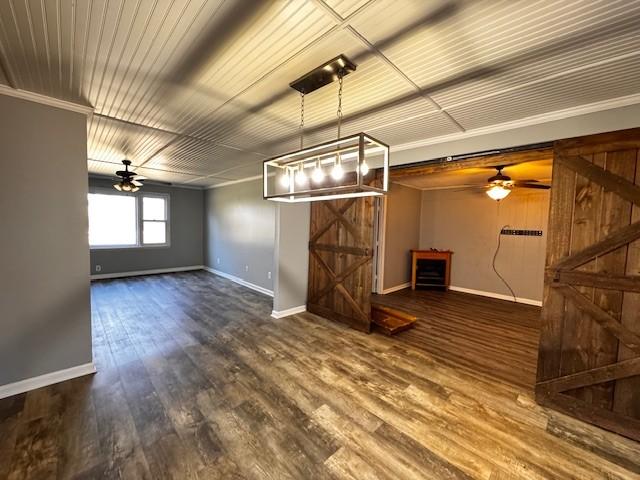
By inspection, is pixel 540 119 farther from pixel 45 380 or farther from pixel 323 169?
pixel 45 380

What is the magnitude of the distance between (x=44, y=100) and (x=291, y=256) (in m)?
3.42

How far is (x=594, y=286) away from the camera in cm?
214

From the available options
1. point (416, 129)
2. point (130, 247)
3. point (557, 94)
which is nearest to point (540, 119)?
point (557, 94)

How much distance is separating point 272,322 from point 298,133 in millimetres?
2905

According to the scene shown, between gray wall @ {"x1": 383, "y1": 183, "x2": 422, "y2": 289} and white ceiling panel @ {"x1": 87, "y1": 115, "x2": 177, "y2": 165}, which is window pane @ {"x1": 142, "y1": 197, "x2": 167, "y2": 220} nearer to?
white ceiling panel @ {"x1": 87, "y1": 115, "x2": 177, "y2": 165}

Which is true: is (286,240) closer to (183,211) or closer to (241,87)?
(241,87)

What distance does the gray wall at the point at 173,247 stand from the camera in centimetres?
678

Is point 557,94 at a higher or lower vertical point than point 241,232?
higher

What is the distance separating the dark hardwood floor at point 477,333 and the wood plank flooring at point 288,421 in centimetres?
24

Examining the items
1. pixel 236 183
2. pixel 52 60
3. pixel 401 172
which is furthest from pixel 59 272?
pixel 236 183

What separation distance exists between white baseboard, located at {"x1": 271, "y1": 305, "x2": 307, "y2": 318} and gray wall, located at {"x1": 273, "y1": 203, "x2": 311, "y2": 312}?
41 millimetres

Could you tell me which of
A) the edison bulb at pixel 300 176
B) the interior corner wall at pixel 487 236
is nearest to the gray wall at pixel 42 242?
the edison bulb at pixel 300 176

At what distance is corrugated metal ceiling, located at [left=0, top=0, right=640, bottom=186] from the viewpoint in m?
1.35

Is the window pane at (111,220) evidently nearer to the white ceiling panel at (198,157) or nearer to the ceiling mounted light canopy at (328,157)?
the white ceiling panel at (198,157)
